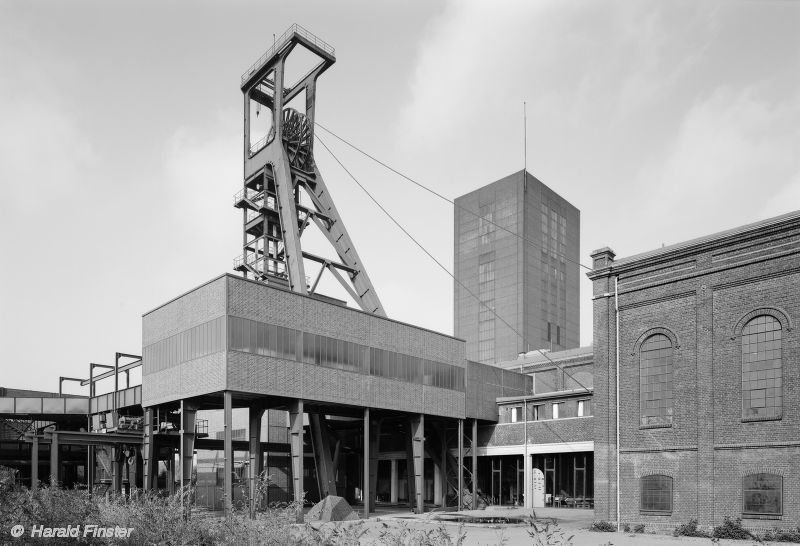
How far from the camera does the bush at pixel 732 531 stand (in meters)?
23.9

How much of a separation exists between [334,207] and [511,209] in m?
82.9

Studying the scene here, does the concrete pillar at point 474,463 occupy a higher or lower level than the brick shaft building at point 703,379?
lower

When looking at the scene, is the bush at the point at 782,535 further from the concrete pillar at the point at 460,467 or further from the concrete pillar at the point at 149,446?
the concrete pillar at the point at 149,446

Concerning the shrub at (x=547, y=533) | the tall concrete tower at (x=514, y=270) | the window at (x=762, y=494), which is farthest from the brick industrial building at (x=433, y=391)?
the tall concrete tower at (x=514, y=270)

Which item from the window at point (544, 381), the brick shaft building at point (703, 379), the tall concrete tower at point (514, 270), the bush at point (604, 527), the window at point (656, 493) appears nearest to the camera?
the brick shaft building at point (703, 379)

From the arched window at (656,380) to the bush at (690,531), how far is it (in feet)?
12.0

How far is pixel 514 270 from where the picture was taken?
12550 cm

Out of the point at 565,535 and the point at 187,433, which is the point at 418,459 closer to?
the point at 187,433

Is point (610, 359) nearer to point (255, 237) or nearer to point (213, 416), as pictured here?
point (255, 237)

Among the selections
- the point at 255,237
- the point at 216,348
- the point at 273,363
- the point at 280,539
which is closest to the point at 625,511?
the point at 273,363

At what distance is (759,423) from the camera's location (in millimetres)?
24609

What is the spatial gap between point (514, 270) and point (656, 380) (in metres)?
98.2

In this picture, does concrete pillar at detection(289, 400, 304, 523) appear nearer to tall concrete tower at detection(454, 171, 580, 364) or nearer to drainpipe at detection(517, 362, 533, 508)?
drainpipe at detection(517, 362, 533, 508)

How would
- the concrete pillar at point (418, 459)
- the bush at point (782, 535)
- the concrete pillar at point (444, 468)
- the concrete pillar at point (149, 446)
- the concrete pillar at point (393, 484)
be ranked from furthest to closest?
1. the concrete pillar at point (393, 484)
2. the concrete pillar at point (444, 468)
3. the concrete pillar at point (418, 459)
4. the concrete pillar at point (149, 446)
5. the bush at point (782, 535)
